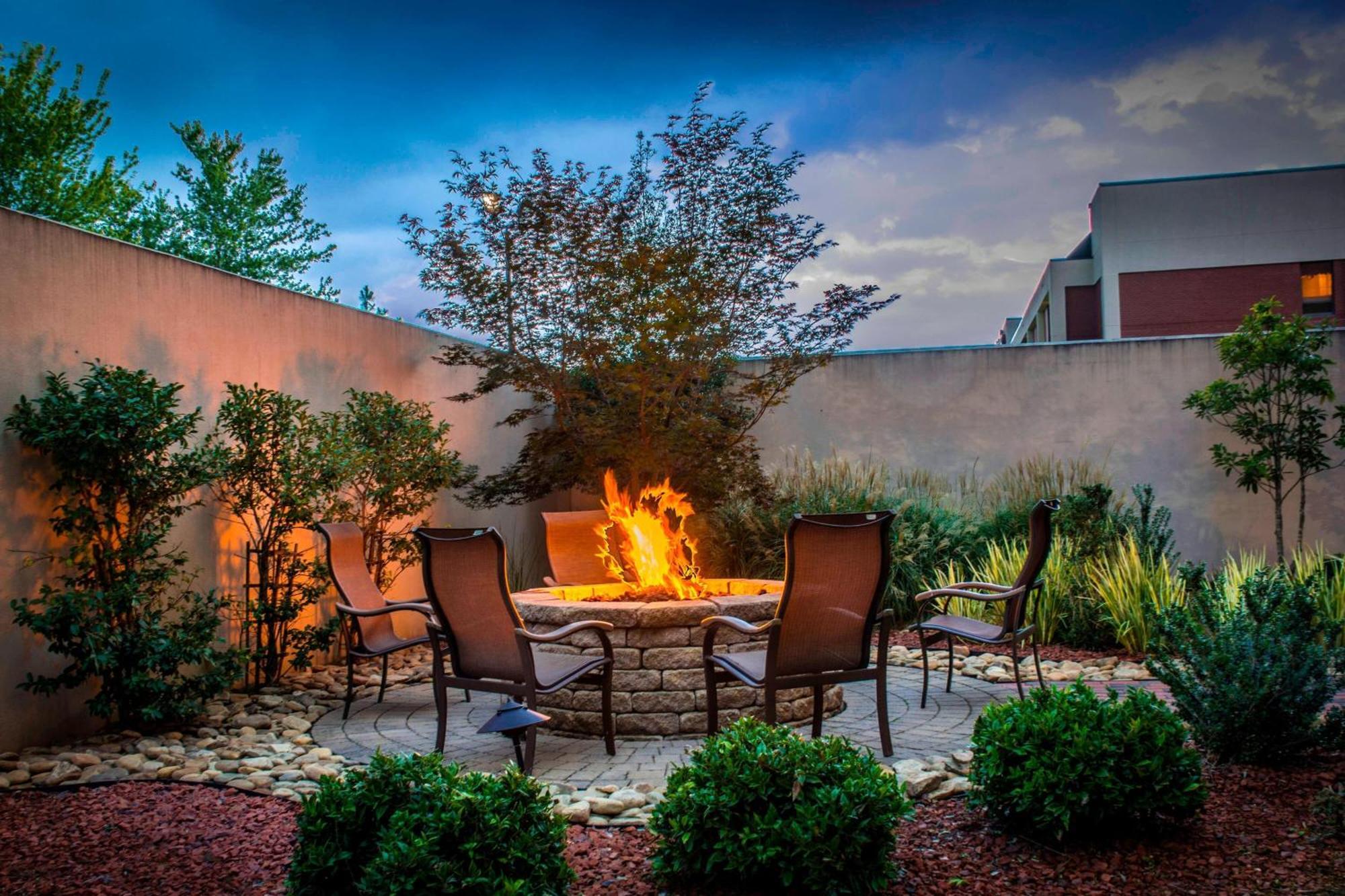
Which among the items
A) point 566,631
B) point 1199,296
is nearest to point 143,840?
point 566,631

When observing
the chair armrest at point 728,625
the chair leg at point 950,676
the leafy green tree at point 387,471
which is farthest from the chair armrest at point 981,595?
the leafy green tree at point 387,471

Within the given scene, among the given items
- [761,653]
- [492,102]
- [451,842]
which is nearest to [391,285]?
[492,102]

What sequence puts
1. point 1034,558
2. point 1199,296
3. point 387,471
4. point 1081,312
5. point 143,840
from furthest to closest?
point 1081,312 → point 1199,296 → point 387,471 → point 1034,558 → point 143,840

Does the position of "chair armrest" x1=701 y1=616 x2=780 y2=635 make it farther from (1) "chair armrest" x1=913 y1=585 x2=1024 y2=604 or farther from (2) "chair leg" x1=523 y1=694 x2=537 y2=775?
(1) "chair armrest" x1=913 y1=585 x2=1024 y2=604

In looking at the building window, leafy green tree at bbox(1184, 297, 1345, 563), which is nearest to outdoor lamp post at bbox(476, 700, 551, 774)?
leafy green tree at bbox(1184, 297, 1345, 563)

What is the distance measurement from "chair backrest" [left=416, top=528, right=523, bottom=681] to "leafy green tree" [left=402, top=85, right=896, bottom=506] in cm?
421

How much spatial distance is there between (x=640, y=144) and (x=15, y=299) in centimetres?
598

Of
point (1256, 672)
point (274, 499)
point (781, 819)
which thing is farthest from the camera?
point (274, 499)

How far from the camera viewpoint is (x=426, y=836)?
213 centimetres

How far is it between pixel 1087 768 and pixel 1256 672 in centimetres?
98

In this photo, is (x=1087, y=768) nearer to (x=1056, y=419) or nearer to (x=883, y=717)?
(x=883, y=717)

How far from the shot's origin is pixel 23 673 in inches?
171

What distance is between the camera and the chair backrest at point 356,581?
505cm

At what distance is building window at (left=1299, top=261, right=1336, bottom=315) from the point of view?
777 inches
